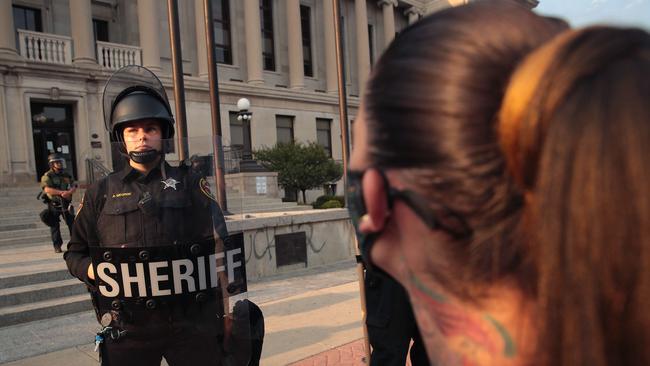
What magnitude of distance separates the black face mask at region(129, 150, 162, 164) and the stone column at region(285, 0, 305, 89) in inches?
988

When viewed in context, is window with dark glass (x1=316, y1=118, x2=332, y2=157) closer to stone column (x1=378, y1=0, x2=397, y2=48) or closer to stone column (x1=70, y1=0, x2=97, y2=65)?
stone column (x1=378, y1=0, x2=397, y2=48)

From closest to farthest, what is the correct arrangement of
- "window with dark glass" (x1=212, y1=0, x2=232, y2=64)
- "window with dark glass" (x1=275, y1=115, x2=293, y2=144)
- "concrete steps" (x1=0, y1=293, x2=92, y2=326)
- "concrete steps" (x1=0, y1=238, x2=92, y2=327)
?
"concrete steps" (x1=0, y1=293, x2=92, y2=326), "concrete steps" (x1=0, y1=238, x2=92, y2=327), "window with dark glass" (x1=212, y1=0, x2=232, y2=64), "window with dark glass" (x1=275, y1=115, x2=293, y2=144)

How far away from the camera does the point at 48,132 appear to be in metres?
17.0

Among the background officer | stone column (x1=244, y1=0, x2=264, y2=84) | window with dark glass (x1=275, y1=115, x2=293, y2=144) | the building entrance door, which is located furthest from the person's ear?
window with dark glass (x1=275, y1=115, x2=293, y2=144)

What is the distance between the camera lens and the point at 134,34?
21219 millimetres

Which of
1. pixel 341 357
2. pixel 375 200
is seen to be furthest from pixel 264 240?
pixel 375 200

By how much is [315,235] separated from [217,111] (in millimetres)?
2973

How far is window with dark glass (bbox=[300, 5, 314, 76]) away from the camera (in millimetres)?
28797

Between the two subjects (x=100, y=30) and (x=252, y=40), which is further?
(x=252, y=40)

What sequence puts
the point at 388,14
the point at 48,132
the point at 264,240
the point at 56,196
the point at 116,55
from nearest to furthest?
the point at 264,240 < the point at 56,196 < the point at 48,132 < the point at 116,55 < the point at 388,14

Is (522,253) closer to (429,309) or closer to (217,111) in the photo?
(429,309)

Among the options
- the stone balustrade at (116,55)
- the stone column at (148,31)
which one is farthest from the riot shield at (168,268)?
the stone column at (148,31)

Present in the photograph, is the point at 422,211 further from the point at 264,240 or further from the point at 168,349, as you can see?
the point at 264,240

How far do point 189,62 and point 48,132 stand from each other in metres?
7.79
